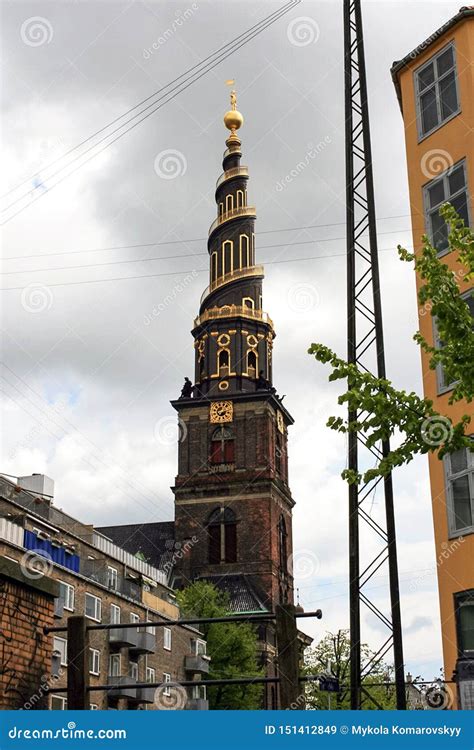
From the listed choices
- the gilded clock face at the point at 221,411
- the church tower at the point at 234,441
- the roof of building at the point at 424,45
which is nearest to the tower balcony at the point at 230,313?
the church tower at the point at 234,441

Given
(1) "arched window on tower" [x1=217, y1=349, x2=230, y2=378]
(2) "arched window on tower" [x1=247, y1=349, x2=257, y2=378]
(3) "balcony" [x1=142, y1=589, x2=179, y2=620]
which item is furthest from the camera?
(2) "arched window on tower" [x1=247, y1=349, x2=257, y2=378]

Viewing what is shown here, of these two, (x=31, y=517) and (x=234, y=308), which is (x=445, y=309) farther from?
(x=234, y=308)

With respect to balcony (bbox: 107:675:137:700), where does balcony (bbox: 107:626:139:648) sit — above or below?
above

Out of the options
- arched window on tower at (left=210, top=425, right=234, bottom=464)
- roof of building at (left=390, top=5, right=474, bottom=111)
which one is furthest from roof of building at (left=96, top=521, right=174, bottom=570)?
roof of building at (left=390, top=5, right=474, bottom=111)

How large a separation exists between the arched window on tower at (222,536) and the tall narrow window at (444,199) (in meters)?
66.3

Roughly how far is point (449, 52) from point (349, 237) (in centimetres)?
598

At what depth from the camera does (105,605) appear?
50.1 meters

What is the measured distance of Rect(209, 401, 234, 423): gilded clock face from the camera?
292 feet

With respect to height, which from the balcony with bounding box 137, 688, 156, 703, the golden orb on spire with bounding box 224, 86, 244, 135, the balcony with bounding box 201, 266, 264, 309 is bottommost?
the balcony with bounding box 137, 688, 156, 703

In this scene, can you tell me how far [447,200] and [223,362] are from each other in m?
68.8

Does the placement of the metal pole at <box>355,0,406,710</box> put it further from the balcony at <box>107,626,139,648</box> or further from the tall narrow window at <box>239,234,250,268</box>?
the tall narrow window at <box>239,234,250,268</box>

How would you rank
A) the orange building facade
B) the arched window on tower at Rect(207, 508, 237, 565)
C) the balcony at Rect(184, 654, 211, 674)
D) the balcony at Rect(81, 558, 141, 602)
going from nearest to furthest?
1. the orange building facade
2. the balcony at Rect(81, 558, 141, 602)
3. the balcony at Rect(184, 654, 211, 674)
4. the arched window on tower at Rect(207, 508, 237, 565)

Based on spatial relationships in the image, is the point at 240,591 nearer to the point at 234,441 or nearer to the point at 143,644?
the point at 234,441

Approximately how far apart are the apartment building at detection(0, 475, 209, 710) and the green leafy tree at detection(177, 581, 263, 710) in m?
2.11
